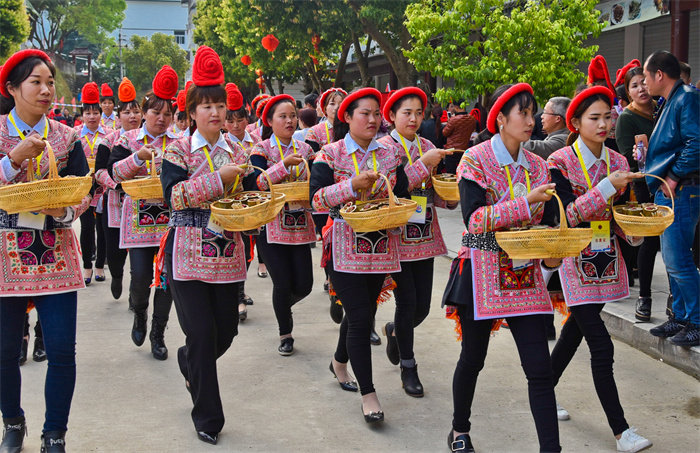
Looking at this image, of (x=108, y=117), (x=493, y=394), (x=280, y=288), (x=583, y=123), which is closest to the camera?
(x=583, y=123)

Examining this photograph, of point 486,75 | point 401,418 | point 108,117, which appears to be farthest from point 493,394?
point 108,117

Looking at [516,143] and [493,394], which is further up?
[516,143]

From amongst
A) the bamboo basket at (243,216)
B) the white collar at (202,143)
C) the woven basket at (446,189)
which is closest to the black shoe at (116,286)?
the white collar at (202,143)

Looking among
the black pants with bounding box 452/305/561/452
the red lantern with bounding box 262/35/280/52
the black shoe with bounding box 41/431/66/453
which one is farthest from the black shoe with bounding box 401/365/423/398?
the red lantern with bounding box 262/35/280/52

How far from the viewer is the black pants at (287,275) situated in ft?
19.3

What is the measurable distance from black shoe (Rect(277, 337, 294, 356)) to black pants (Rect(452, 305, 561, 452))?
2.14 metres

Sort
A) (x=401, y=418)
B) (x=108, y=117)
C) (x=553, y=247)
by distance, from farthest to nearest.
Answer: (x=108, y=117), (x=401, y=418), (x=553, y=247)

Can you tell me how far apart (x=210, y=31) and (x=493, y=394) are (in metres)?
29.7

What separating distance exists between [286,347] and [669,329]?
9.36 ft

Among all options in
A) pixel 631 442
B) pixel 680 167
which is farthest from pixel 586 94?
pixel 631 442

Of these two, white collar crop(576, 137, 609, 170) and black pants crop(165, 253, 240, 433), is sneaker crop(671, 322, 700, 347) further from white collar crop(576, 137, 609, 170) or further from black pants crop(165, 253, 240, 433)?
black pants crop(165, 253, 240, 433)

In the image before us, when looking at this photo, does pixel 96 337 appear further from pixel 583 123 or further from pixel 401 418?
pixel 583 123

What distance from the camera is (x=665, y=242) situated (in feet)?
18.1

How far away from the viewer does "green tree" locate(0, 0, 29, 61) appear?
27969mm
